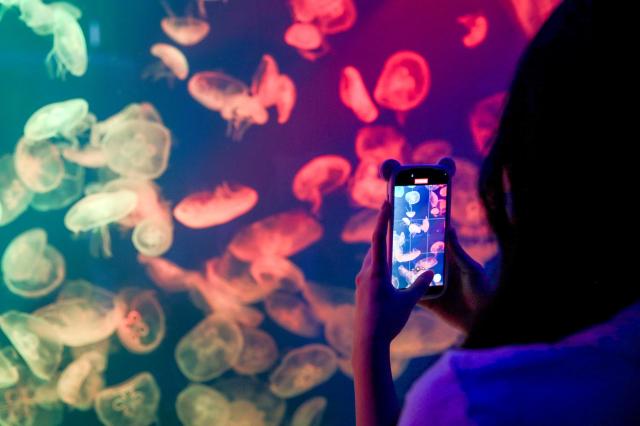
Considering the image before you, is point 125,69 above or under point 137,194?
above

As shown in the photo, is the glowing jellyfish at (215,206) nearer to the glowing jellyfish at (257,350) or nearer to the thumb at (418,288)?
the glowing jellyfish at (257,350)

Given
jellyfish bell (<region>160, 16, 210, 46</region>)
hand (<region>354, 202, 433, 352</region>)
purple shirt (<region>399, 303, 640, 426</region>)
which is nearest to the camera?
purple shirt (<region>399, 303, 640, 426</region>)

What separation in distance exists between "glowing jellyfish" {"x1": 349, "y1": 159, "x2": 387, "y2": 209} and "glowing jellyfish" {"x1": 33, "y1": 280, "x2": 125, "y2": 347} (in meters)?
1.08

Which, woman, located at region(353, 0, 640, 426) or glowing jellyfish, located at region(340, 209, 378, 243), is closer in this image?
woman, located at region(353, 0, 640, 426)

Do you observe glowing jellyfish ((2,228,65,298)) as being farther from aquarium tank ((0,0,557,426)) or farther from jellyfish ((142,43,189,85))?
jellyfish ((142,43,189,85))

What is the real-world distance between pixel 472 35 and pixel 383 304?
179cm

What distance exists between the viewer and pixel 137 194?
2.27 meters

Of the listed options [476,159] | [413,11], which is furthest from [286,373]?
[413,11]

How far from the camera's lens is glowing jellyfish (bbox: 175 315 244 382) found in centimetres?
227

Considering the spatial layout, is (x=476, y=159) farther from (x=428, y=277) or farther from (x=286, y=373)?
(x=428, y=277)

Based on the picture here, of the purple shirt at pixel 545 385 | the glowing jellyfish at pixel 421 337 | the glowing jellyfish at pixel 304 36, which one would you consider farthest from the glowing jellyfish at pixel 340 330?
the purple shirt at pixel 545 385

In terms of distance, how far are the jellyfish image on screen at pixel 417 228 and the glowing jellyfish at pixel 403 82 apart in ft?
3.92

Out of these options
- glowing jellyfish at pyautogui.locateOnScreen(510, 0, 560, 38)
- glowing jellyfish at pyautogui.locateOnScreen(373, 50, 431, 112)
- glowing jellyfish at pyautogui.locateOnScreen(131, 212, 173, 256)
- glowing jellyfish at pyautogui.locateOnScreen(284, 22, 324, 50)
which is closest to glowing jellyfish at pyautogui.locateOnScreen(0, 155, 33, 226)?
glowing jellyfish at pyautogui.locateOnScreen(131, 212, 173, 256)

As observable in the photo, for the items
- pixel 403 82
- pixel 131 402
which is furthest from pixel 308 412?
pixel 403 82
